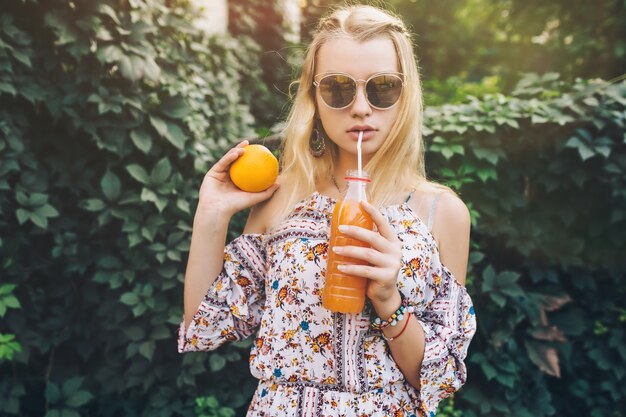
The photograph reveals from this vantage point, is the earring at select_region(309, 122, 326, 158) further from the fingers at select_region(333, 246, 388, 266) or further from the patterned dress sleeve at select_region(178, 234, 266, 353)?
the fingers at select_region(333, 246, 388, 266)

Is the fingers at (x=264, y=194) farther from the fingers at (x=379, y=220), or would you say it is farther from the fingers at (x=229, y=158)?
the fingers at (x=379, y=220)

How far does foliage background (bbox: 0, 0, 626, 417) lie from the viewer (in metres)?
2.55

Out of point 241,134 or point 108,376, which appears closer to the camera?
point 108,376

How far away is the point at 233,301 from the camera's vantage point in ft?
5.43

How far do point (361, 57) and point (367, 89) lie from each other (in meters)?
0.10

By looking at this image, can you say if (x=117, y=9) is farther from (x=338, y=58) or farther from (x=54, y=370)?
(x=54, y=370)

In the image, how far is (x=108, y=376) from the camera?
281 cm

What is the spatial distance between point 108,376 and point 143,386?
209 mm

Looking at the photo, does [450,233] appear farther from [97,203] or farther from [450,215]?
[97,203]

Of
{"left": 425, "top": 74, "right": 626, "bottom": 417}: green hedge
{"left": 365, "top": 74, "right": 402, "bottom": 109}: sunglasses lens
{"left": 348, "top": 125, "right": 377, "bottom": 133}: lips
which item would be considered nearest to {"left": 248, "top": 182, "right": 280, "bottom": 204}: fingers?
{"left": 348, "top": 125, "right": 377, "bottom": 133}: lips

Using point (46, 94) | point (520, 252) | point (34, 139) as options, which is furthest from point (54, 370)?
point (520, 252)

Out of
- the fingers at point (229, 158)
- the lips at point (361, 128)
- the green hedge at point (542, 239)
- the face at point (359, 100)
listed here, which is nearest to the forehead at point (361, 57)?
the face at point (359, 100)

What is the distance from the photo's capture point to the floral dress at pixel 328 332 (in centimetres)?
148

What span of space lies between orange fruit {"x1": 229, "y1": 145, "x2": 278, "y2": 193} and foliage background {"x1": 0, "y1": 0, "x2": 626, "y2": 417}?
3.30 feet
